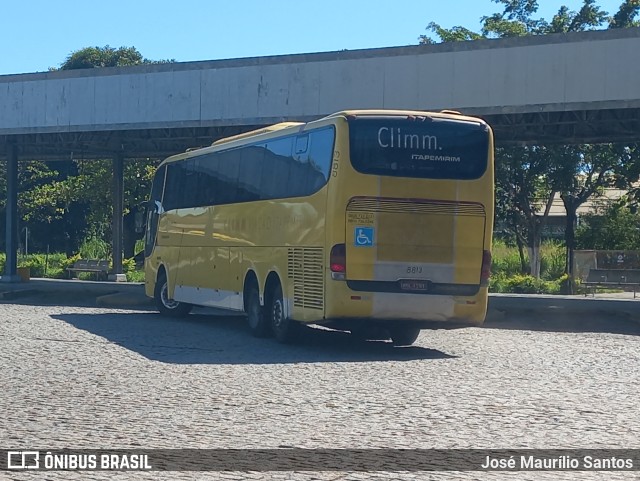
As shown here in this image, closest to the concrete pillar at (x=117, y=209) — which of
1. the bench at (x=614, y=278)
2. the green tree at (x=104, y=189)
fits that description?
the green tree at (x=104, y=189)

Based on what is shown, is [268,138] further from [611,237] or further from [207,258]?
[611,237]

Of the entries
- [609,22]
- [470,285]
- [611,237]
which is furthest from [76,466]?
[609,22]

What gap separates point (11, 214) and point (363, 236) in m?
24.7

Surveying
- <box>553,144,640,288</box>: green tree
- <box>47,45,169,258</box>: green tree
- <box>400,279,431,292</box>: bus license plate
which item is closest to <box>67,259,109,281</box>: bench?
<box>47,45,169,258</box>: green tree

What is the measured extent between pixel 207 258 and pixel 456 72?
31.0ft

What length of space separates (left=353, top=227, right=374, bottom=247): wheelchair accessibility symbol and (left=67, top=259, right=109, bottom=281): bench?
28256mm

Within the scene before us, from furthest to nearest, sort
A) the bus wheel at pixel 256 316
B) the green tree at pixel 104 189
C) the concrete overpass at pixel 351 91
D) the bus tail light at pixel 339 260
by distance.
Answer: the green tree at pixel 104 189
the concrete overpass at pixel 351 91
the bus wheel at pixel 256 316
the bus tail light at pixel 339 260

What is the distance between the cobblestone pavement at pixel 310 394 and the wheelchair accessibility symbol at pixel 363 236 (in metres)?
1.64

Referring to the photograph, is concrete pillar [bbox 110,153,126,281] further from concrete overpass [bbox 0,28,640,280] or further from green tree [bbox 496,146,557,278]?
green tree [bbox 496,146,557,278]

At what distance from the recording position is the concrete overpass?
2719cm

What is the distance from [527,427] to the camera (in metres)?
9.81

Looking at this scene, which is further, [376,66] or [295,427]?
[376,66]

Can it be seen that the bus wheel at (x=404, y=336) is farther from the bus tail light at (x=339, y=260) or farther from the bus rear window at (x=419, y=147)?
the bus rear window at (x=419, y=147)

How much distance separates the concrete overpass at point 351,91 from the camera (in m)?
27.2
